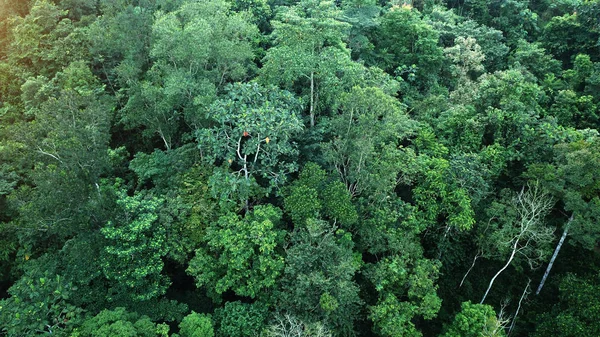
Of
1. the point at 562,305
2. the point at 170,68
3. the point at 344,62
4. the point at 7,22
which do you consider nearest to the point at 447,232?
the point at 562,305

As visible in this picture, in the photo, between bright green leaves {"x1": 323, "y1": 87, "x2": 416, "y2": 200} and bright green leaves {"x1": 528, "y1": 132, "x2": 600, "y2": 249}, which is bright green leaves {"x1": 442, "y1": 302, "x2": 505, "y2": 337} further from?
bright green leaves {"x1": 323, "y1": 87, "x2": 416, "y2": 200}

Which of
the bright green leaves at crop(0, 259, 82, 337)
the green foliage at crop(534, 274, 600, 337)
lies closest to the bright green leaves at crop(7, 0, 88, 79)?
the bright green leaves at crop(0, 259, 82, 337)

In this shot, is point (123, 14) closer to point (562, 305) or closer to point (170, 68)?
point (170, 68)

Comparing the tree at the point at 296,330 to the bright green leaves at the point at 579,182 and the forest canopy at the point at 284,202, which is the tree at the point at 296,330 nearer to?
the forest canopy at the point at 284,202

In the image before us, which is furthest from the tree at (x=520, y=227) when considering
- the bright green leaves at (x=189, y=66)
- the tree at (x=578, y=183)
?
the bright green leaves at (x=189, y=66)

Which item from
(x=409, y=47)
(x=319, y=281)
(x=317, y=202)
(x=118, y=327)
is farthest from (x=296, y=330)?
(x=409, y=47)

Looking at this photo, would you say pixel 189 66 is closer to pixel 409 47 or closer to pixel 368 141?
pixel 368 141
